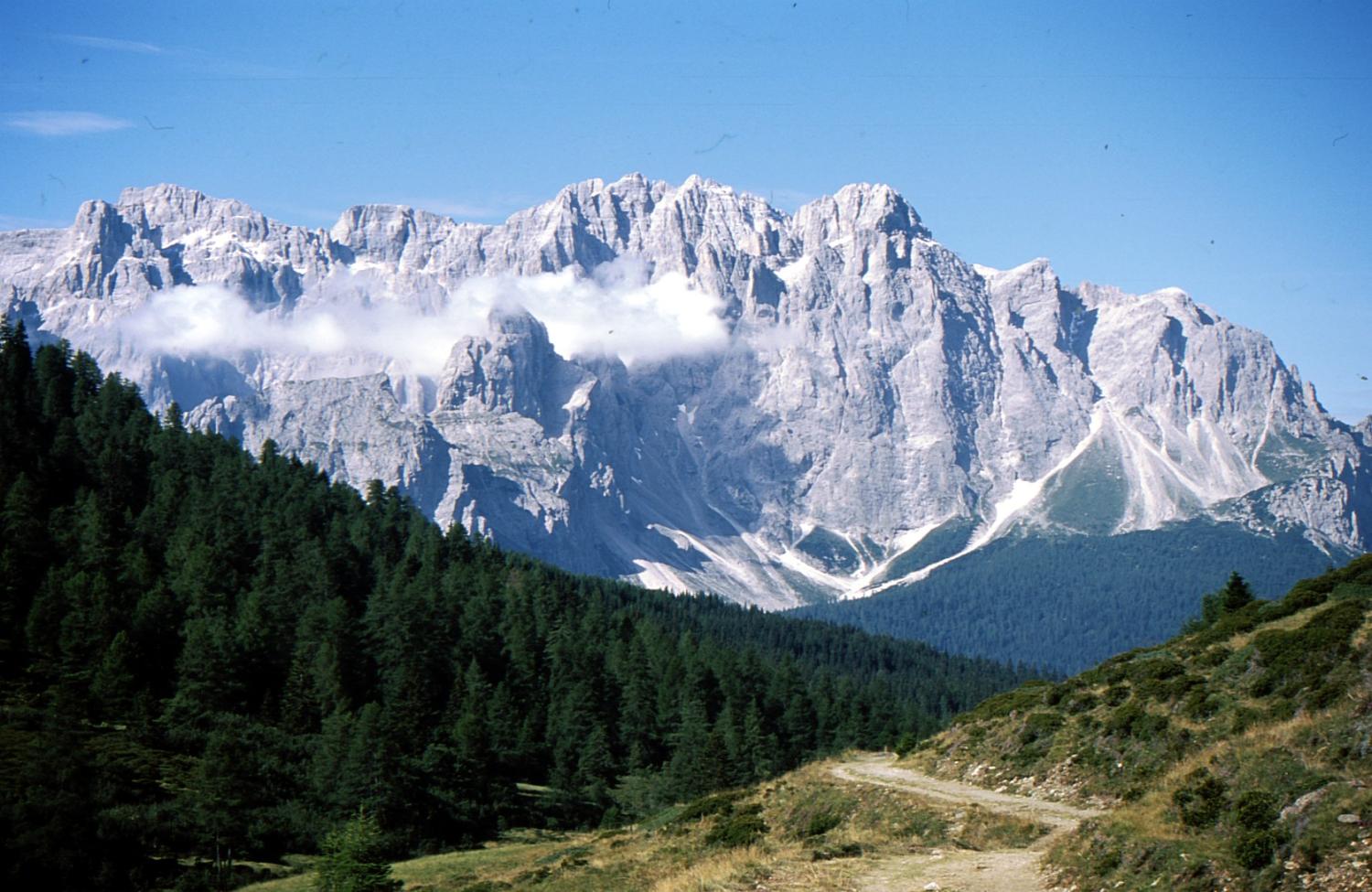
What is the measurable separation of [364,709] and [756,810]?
5673 centimetres

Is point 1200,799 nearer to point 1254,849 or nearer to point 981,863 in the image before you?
point 1254,849

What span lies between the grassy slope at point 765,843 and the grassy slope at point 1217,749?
6.10 meters

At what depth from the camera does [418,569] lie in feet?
548

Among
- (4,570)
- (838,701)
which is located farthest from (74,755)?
(838,701)

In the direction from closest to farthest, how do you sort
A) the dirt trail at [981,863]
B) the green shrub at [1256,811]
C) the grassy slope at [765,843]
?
the green shrub at [1256,811] < the dirt trail at [981,863] < the grassy slope at [765,843]

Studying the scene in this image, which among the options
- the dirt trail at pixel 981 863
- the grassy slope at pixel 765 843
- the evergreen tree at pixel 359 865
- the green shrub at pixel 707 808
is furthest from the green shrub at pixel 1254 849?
the evergreen tree at pixel 359 865

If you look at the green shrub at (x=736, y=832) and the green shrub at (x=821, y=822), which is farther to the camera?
the green shrub at (x=821, y=822)

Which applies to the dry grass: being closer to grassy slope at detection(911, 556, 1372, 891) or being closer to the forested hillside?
grassy slope at detection(911, 556, 1372, 891)

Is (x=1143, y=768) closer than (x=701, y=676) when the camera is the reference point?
Yes

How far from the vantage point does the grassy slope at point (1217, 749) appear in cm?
2589

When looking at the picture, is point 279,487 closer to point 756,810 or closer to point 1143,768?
point 756,810

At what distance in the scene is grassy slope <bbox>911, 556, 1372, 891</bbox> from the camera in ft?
84.9

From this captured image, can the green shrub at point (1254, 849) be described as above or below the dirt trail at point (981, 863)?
above

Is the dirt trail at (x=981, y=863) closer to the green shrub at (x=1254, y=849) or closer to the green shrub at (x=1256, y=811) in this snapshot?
the green shrub at (x=1256, y=811)
